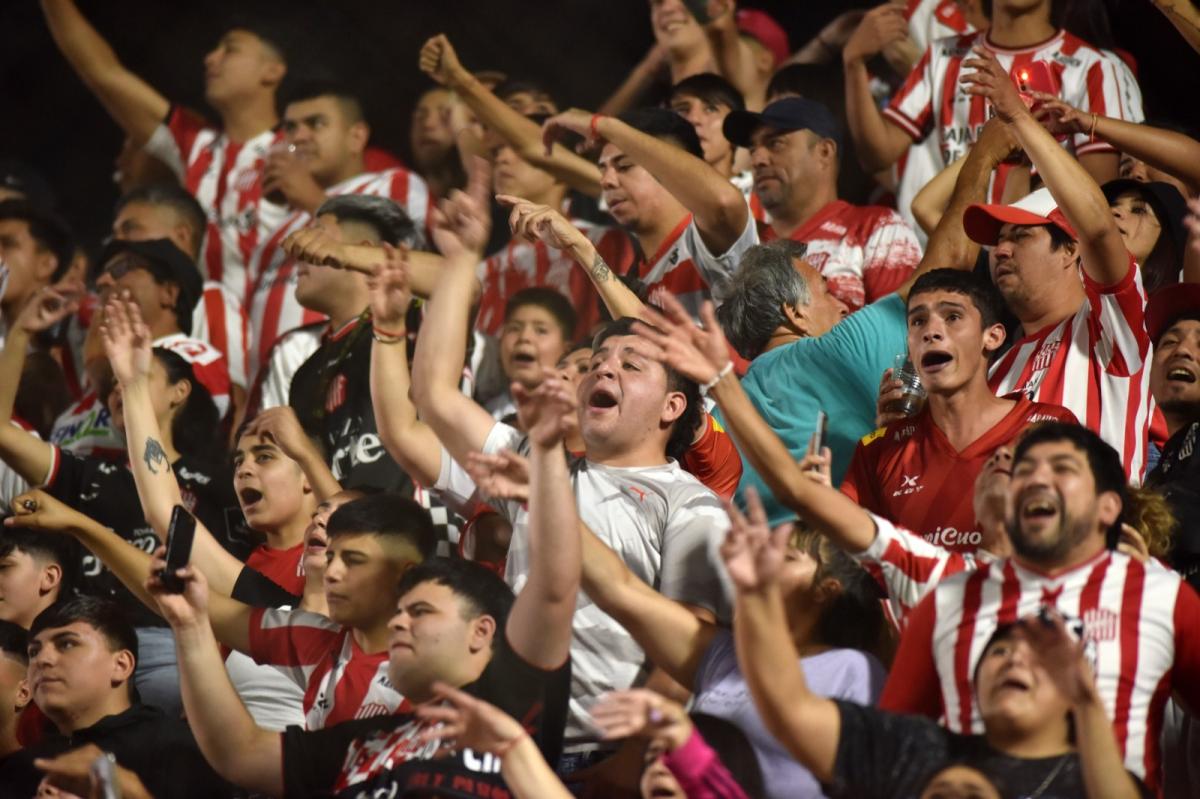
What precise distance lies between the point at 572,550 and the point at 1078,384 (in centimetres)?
152

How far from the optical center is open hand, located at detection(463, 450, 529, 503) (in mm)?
3473

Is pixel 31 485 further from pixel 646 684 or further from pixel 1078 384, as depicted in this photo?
pixel 1078 384

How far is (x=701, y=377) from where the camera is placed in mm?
3541

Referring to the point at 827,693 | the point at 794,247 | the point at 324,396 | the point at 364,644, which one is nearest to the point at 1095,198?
the point at 794,247

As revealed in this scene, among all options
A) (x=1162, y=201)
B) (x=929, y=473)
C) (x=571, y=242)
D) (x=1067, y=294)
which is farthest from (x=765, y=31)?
(x=929, y=473)

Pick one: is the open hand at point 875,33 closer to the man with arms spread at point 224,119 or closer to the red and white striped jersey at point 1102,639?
the man with arms spread at point 224,119

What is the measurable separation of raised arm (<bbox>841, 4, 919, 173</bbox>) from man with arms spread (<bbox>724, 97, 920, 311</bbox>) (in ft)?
1.16

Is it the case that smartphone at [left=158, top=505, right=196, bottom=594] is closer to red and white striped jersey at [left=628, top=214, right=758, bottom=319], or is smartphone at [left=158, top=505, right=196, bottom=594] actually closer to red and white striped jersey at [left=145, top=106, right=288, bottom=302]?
red and white striped jersey at [left=628, top=214, right=758, bottom=319]

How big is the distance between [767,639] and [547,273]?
11.5 ft

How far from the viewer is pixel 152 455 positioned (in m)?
4.55

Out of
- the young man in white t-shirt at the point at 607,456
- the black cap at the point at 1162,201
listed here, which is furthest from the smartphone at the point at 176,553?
the black cap at the point at 1162,201

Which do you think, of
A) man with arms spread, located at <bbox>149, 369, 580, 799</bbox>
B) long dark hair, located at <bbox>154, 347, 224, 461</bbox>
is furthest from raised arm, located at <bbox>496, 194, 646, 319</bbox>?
long dark hair, located at <bbox>154, 347, 224, 461</bbox>

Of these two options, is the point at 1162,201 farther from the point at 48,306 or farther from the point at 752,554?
the point at 48,306

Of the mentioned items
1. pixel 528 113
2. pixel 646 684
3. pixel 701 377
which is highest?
pixel 528 113
